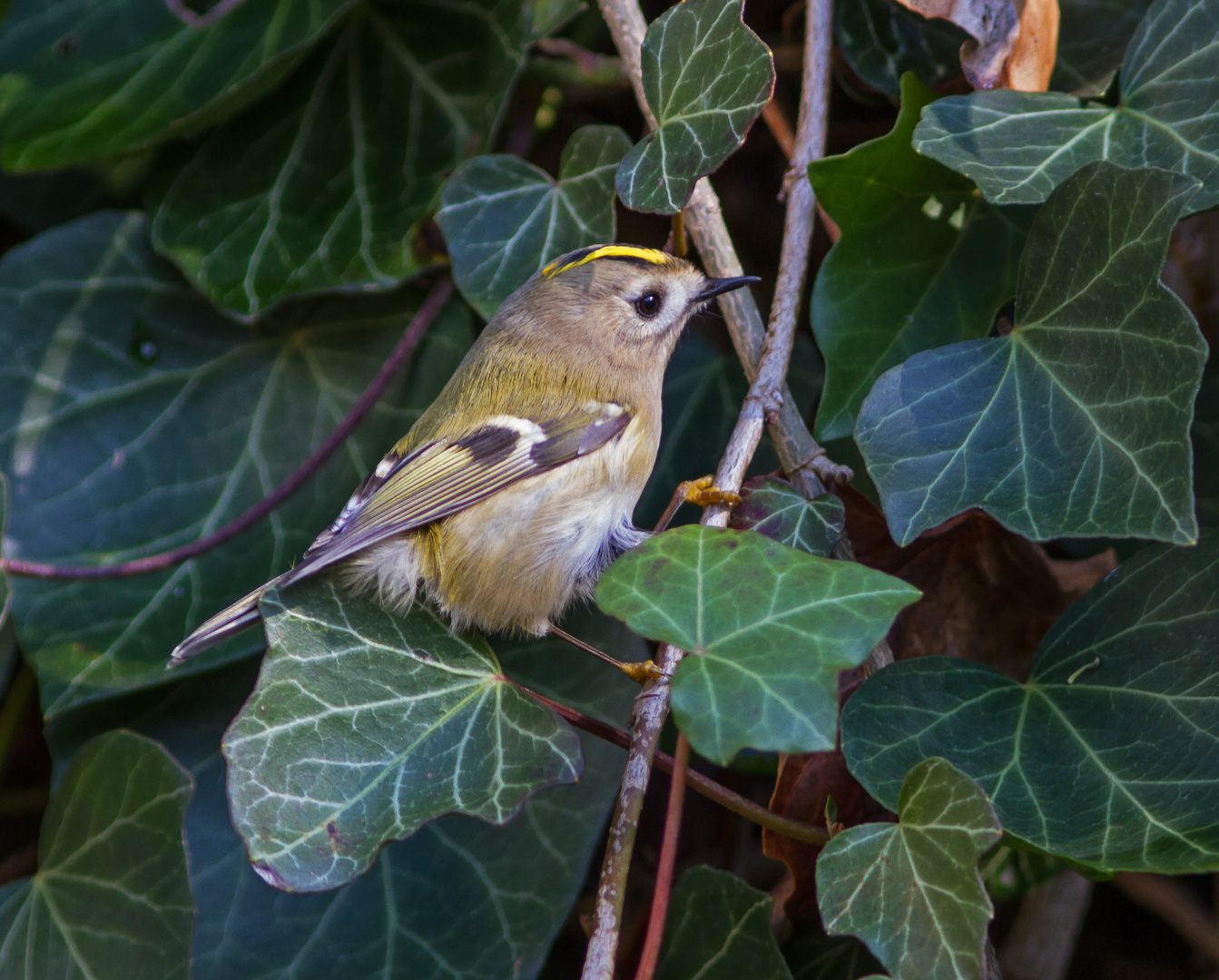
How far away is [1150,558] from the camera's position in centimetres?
94

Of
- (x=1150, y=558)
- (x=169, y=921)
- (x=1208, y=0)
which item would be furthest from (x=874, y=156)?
(x=169, y=921)

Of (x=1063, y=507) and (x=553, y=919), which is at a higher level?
(x=1063, y=507)

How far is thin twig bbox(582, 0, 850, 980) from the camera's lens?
31.7 inches

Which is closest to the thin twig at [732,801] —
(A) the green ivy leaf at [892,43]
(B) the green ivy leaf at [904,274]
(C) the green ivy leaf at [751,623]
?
(C) the green ivy leaf at [751,623]

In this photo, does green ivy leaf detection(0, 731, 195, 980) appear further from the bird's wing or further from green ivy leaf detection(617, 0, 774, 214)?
green ivy leaf detection(617, 0, 774, 214)

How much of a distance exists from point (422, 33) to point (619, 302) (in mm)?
523

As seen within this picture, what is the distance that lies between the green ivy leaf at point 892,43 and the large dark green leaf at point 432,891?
2.69 ft

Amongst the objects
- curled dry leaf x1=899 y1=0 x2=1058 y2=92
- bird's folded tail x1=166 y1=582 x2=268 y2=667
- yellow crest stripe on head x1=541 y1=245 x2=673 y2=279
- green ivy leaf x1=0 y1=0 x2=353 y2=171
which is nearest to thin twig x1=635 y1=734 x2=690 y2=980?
bird's folded tail x1=166 y1=582 x2=268 y2=667

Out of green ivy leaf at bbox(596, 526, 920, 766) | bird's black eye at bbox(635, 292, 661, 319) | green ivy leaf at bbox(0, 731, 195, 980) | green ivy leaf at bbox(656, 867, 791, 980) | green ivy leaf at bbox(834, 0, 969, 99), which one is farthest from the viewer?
bird's black eye at bbox(635, 292, 661, 319)

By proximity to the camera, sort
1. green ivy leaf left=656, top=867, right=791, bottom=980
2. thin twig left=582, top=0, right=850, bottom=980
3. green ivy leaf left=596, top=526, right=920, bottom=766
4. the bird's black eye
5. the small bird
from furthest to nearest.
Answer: the bird's black eye
the small bird
green ivy leaf left=656, top=867, right=791, bottom=980
thin twig left=582, top=0, right=850, bottom=980
green ivy leaf left=596, top=526, right=920, bottom=766

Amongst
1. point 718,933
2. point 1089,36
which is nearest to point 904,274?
point 1089,36

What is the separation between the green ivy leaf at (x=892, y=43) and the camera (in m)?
1.25

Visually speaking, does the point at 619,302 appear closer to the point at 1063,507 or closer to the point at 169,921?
the point at 1063,507

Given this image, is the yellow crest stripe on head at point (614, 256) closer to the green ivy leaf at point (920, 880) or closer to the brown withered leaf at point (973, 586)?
the brown withered leaf at point (973, 586)
